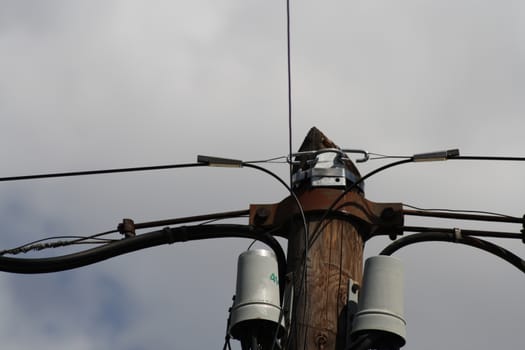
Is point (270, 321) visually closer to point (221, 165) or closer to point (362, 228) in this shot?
point (362, 228)

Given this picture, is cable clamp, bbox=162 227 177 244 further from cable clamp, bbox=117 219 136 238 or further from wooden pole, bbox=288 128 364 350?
wooden pole, bbox=288 128 364 350

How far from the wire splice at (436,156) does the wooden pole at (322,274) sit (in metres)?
0.63

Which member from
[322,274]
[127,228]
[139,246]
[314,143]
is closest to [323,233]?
[322,274]

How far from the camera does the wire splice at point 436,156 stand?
19.2 feet

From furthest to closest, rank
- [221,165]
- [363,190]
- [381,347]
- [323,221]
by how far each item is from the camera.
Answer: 1. [221,165]
2. [363,190]
3. [323,221]
4. [381,347]

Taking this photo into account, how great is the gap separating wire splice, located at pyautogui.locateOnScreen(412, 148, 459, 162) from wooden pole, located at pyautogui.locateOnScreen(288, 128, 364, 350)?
0.63 metres

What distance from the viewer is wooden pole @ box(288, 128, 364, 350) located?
200 inches

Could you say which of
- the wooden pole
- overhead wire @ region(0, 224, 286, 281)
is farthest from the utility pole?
overhead wire @ region(0, 224, 286, 281)

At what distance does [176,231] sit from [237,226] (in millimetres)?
405

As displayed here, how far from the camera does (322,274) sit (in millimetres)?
5270

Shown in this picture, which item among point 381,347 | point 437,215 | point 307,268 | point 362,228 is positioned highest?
point 437,215

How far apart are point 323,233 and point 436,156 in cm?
91

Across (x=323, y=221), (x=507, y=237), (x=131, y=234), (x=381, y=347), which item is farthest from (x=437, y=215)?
(x=131, y=234)

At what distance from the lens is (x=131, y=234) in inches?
248
